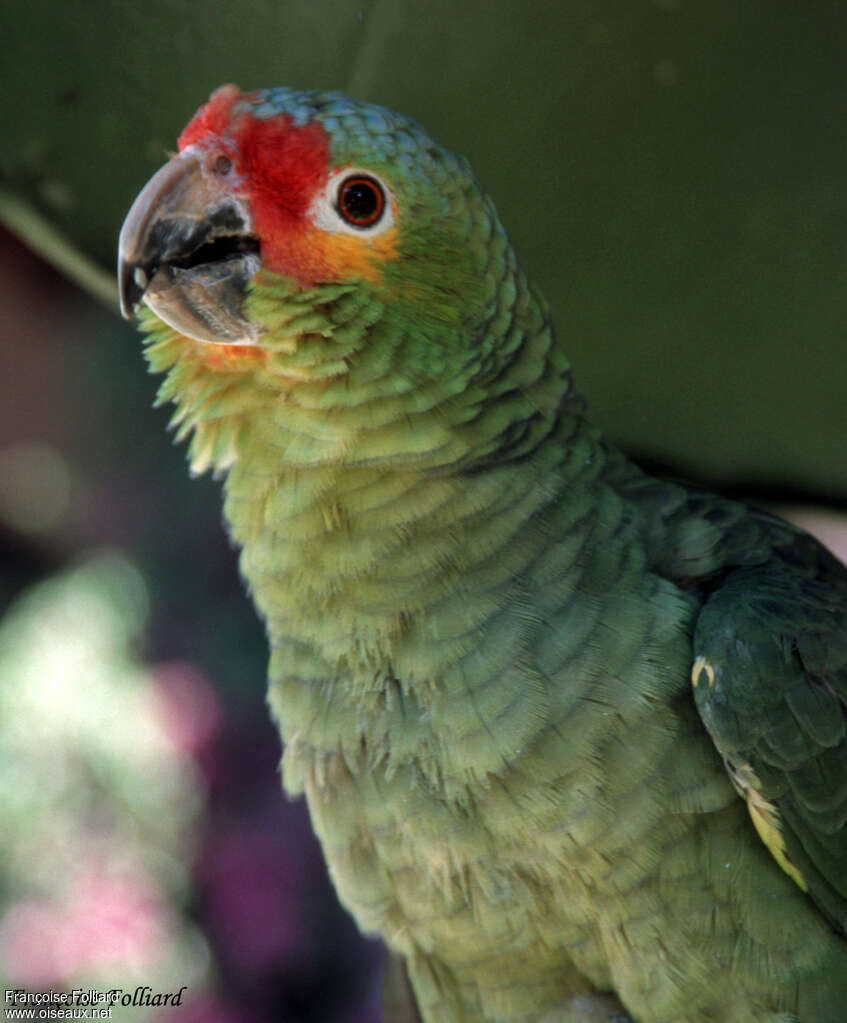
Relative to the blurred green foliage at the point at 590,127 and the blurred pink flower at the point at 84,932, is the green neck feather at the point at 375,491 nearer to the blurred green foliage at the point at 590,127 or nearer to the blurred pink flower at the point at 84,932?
the blurred green foliage at the point at 590,127

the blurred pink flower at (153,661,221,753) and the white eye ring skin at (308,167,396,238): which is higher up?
the white eye ring skin at (308,167,396,238)

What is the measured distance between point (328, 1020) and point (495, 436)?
1.31 metres

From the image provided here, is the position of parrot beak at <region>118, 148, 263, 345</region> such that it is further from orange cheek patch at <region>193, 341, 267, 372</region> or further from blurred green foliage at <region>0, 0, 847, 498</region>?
blurred green foliage at <region>0, 0, 847, 498</region>

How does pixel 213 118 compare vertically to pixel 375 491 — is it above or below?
above

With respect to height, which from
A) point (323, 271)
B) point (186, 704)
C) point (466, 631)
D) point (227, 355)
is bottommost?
point (186, 704)

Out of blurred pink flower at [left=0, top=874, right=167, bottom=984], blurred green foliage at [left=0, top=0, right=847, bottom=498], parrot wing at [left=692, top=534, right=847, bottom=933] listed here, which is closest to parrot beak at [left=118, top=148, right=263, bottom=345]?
blurred green foliage at [left=0, top=0, right=847, bottom=498]

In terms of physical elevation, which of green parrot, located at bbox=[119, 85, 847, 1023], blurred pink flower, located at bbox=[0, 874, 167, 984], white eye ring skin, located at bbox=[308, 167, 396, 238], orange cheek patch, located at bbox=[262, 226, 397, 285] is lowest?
blurred pink flower, located at bbox=[0, 874, 167, 984]

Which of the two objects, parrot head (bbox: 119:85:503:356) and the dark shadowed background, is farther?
the dark shadowed background

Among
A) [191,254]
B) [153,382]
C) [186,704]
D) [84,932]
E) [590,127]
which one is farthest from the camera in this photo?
[153,382]

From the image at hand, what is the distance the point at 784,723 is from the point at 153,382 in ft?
4.98

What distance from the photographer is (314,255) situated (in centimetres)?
98

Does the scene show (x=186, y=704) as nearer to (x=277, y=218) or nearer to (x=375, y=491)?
(x=375, y=491)

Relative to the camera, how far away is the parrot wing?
0.97m

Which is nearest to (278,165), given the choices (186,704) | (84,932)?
(186,704)
